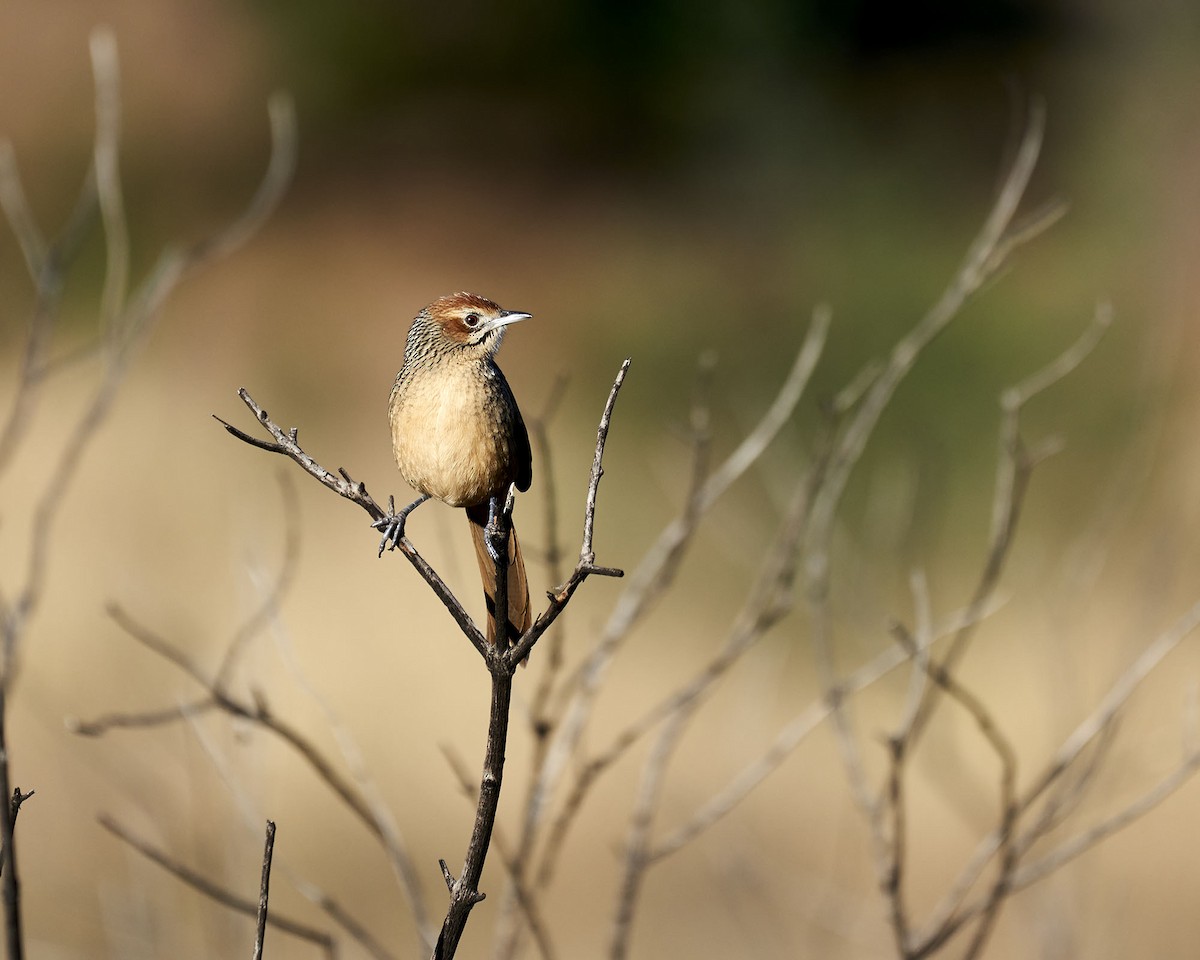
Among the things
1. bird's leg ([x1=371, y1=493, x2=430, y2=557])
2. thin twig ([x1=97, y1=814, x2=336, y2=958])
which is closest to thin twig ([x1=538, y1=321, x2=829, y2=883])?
thin twig ([x1=97, y1=814, x2=336, y2=958])

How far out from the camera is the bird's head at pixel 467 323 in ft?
5.59

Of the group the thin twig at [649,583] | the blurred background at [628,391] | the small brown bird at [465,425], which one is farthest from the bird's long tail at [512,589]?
the blurred background at [628,391]

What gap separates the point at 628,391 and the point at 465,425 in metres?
→ 9.59

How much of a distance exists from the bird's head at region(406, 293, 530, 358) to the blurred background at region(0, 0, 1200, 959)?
127 centimetres

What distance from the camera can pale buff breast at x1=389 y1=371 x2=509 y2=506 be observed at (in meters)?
1.55

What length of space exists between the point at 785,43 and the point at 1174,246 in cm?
1143

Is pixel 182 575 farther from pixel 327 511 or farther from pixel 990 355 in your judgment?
pixel 990 355

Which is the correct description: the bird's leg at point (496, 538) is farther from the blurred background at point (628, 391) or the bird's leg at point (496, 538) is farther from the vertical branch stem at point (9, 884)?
the blurred background at point (628, 391)

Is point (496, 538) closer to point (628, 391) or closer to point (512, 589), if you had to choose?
point (512, 589)

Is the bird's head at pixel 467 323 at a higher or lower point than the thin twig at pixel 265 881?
higher

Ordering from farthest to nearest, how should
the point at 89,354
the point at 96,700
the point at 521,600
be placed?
the point at 96,700
the point at 89,354
the point at 521,600

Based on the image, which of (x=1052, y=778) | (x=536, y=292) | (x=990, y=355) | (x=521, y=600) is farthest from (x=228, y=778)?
(x=536, y=292)

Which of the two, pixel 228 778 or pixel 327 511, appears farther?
pixel 327 511

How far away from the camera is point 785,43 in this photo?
48.8ft
